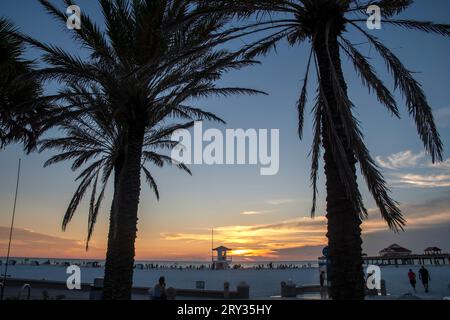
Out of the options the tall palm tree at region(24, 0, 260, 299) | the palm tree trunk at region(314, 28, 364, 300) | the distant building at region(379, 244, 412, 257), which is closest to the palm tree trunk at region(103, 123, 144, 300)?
the tall palm tree at region(24, 0, 260, 299)

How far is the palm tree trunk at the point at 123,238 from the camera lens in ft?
33.2

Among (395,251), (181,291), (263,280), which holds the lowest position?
(263,280)

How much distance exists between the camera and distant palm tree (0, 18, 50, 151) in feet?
31.6

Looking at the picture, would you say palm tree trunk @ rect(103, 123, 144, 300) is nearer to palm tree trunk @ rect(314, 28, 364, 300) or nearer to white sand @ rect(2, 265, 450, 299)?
palm tree trunk @ rect(314, 28, 364, 300)

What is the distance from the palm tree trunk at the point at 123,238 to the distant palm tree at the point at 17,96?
321cm

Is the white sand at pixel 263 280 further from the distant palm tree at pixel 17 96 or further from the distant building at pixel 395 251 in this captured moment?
the distant building at pixel 395 251

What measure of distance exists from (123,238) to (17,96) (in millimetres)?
5333

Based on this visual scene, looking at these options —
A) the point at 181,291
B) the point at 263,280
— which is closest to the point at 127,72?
the point at 181,291

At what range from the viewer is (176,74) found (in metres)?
11.1

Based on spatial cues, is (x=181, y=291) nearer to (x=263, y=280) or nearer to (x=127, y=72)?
(x=127, y=72)

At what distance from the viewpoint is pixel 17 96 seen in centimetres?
1059

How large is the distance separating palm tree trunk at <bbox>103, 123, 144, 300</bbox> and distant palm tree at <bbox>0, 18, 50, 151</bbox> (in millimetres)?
3206
